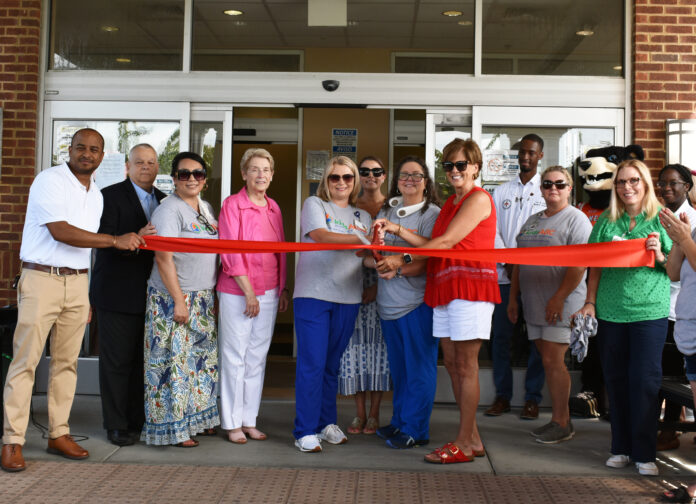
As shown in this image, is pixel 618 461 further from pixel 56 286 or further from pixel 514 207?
pixel 56 286

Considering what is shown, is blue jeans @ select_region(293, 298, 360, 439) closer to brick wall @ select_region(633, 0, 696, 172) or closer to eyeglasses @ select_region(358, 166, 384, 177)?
eyeglasses @ select_region(358, 166, 384, 177)

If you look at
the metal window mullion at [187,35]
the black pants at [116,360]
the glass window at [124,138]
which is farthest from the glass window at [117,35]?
the black pants at [116,360]

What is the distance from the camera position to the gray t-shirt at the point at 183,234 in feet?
15.1

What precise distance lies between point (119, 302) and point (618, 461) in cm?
328

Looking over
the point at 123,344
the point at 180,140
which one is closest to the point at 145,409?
the point at 123,344

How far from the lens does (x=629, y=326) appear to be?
13.7ft

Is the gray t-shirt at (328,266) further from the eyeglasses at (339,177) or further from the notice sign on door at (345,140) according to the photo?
the notice sign on door at (345,140)

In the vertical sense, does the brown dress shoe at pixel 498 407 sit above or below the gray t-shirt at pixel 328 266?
below

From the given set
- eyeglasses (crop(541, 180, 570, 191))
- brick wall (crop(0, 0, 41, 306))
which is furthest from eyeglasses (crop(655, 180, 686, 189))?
brick wall (crop(0, 0, 41, 306))

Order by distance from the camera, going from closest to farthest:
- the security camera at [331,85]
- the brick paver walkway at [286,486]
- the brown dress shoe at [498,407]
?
the brick paver walkway at [286,486], the brown dress shoe at [498,407], the security camera at [331,85]

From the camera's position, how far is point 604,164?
224 inches

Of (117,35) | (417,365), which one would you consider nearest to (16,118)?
(117,35)

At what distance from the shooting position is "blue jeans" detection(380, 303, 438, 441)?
183 inches

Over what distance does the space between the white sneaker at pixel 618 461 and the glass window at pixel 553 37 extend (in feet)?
11.1
